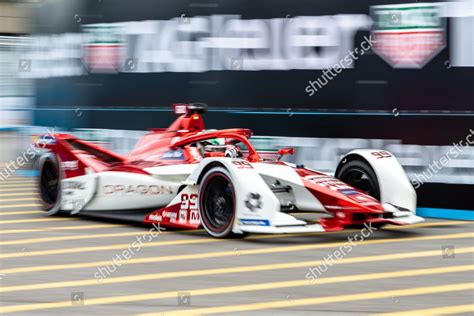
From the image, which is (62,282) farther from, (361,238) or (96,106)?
(96,106)

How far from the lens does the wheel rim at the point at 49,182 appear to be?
10.9m

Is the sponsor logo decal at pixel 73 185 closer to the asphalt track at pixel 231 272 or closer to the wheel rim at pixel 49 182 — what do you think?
the wheel rim at pixel 49 182

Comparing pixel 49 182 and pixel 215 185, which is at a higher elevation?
pixel 215 185

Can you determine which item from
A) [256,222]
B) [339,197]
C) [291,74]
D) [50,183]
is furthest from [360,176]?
[50,183]

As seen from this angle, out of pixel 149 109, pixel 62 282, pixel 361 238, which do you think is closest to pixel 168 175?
pixel 361 238

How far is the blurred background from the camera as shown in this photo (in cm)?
1052

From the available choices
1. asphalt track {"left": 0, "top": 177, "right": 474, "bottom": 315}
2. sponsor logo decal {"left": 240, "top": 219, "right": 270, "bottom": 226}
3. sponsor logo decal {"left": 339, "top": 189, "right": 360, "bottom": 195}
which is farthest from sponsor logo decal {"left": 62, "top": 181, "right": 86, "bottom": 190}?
sponsor logo decal {"left": 339, "top": 189, "right": 360, "bottom": 195}

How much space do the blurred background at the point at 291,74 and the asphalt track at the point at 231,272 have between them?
1216mm

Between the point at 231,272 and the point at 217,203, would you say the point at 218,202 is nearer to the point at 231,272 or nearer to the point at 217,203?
the point at 217,203

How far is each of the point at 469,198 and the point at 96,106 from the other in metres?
6.97

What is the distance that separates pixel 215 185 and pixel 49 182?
282 cm

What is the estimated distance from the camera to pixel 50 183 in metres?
10.9

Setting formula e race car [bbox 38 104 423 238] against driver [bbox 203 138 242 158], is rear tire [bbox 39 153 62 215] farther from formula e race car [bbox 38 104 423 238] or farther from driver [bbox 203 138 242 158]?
driver [bbox 203 138 242 158]

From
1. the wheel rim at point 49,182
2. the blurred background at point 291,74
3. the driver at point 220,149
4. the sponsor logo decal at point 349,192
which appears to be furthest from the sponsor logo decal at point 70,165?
the sponsor logo decal at point 349,192
